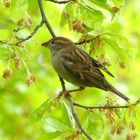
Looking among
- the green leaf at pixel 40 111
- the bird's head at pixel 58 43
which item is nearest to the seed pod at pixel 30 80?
the green leaf at pixel 40 111

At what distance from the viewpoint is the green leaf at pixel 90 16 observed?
2.70m

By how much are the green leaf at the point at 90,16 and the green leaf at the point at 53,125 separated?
1.56 ft

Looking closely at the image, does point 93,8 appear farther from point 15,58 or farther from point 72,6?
point 15,58

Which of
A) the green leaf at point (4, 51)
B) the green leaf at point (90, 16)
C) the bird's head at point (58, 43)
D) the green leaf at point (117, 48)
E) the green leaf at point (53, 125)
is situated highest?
the green leaf at point (90, 16)

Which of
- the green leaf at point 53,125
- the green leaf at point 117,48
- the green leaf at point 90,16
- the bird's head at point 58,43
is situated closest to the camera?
the green leaf at point 53,125

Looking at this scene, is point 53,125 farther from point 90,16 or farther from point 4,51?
point 90,16

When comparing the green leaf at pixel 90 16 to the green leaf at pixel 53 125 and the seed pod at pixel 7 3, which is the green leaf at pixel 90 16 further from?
the green leaf at pixel 53 125

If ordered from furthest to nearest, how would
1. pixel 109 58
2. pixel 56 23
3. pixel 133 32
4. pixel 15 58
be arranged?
pixel 133 32 < pixel 56 23 < pixel 109 58 < pixel 15 58

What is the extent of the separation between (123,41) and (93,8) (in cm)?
27

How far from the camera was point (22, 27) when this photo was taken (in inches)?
109

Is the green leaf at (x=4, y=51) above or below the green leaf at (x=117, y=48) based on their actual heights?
above

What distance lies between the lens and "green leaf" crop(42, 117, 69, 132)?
2559mm

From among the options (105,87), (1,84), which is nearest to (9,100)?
(1,84)

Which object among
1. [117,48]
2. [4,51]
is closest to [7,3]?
[4,51]
